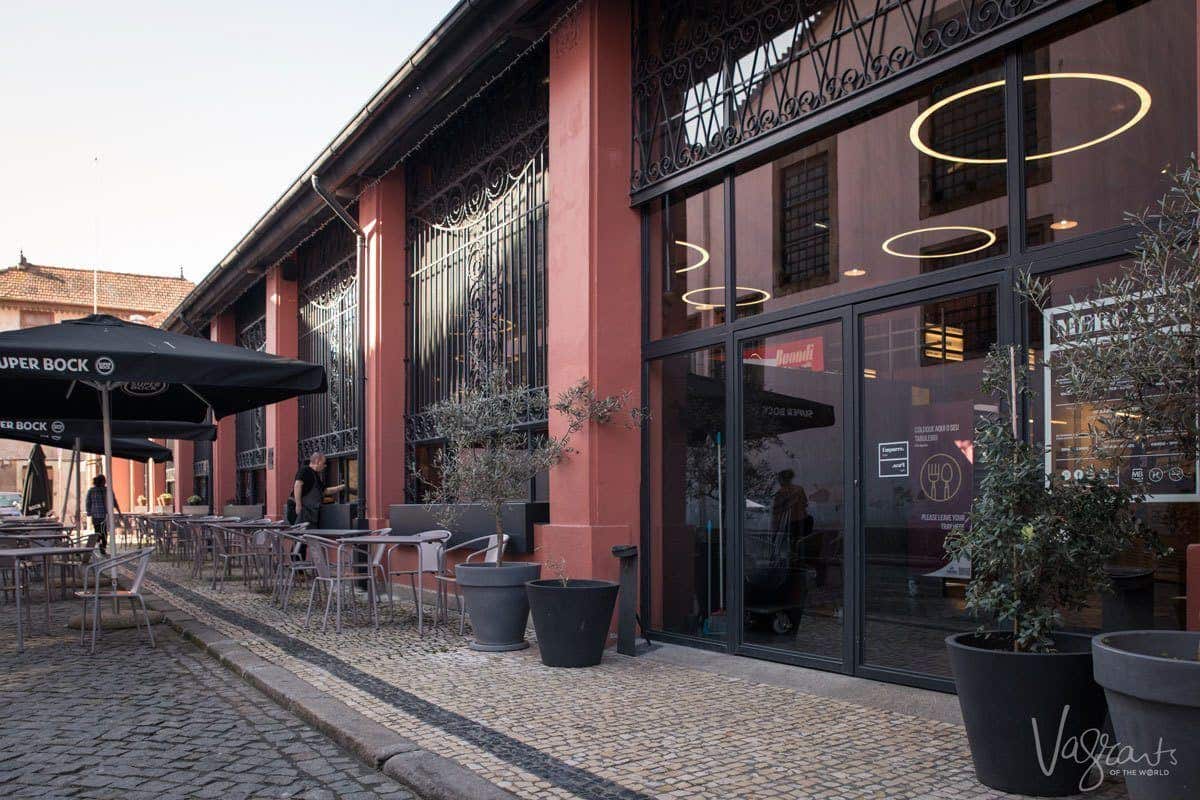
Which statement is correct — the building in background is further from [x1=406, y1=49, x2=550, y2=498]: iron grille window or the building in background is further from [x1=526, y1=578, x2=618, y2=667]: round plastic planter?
[x1=526, y1=578, x2=618, y2=667]: round plastic planter

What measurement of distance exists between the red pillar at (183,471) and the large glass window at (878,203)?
22.2m

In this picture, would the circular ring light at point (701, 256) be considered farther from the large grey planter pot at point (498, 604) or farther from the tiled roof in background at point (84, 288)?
the tiled roof in background at point (84, 288)

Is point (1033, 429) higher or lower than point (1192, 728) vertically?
higher

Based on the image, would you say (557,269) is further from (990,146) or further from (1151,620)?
(1151,620)

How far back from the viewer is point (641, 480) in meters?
8.05

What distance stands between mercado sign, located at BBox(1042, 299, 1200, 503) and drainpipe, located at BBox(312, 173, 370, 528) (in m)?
9.25

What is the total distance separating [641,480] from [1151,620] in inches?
161

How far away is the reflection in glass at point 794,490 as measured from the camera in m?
6.32

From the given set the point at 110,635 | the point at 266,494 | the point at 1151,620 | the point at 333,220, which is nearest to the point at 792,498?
the point at 1151,620

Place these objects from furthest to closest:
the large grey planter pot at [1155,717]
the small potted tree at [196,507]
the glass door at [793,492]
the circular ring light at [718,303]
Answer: the small potted tree at [196,507]
the circular ring light at [718,303]
the glass door at [793,492]
the large grey planter pot at [1155,717]

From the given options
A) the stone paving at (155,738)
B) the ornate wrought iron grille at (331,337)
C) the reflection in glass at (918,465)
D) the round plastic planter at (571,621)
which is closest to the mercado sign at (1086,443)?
the reflection in glass at (918,465)

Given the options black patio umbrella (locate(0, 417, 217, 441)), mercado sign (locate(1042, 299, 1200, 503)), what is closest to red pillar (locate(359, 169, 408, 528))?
black patio umbrella (locate(0, 417, 217, 441))

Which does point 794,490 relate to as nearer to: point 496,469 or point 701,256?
point 701,256

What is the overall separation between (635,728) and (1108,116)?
12.5 feet
